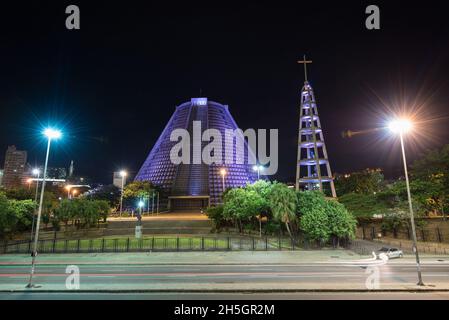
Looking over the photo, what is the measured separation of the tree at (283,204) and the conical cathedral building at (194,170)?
1431 inches

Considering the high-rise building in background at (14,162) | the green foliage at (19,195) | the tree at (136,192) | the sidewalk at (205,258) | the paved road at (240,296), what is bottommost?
the sidewalk at (205,258)

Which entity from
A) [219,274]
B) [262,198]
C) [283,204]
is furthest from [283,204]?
[219,274]

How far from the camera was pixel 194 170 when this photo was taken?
88.4 meters

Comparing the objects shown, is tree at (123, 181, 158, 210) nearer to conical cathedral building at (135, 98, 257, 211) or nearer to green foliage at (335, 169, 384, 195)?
conical cathedral building at (135, 98, 257, 211)

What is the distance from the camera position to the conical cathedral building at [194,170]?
3132 inches

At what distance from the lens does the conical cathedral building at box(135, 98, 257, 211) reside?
79.6 m

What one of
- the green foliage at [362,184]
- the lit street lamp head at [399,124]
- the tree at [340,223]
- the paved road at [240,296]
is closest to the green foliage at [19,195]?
the paved road at [240,296]

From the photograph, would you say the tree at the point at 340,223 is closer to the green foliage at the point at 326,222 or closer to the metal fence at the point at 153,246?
the green foliage at the point at 326,222

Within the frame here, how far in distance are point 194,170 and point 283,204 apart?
58846 mm

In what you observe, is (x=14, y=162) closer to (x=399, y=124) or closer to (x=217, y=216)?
(x=217, y=216)

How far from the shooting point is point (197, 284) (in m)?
15.0

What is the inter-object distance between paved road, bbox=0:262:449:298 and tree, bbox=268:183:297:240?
10196 mm

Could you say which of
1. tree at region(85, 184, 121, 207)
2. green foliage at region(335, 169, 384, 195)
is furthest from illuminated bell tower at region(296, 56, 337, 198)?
tree at region(85, 184, 121, 207)
